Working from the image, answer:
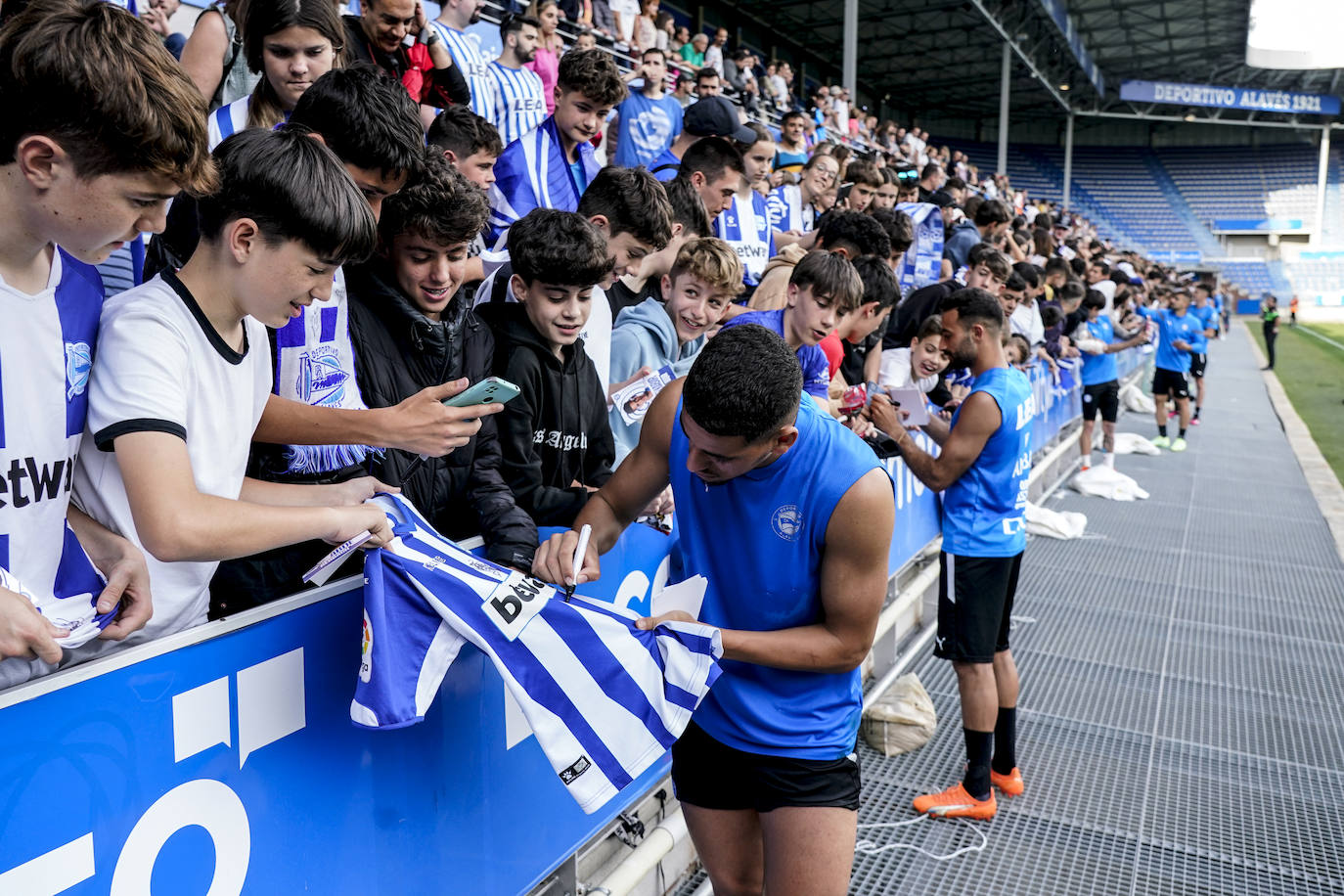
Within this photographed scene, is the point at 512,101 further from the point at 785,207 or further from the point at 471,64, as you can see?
the point at 785,207

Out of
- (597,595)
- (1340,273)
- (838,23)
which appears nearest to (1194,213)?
(1340,273)

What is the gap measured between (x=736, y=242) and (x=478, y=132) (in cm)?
239

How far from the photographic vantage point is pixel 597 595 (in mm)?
2770

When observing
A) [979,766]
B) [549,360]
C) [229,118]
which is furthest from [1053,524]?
[229,118]

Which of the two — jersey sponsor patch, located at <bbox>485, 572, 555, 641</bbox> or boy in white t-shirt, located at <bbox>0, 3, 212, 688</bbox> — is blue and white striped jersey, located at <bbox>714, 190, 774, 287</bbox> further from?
boy in white t-shirt, located at <bbox>0, 3, 212, 688</bbox>

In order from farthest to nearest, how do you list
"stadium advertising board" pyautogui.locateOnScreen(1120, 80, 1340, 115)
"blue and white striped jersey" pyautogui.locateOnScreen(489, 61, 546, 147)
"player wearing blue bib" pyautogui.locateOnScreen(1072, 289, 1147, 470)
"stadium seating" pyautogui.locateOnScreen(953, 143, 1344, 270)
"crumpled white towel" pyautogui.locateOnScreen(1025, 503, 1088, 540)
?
"stadium seating" pyautogui.locateOnScreen(953, 143, 1344, 270)
"stadium advertising board" pyautogui.locateOnScreen(1120, 80, 1340, 115)
"player wearing blue bib" pyautogui.locateOnScreen(1072, 289, 1147, 470)
"crumpled white towel" pyautogui.locateOnScreen(1025, 503, 1088, 540)
"blue and white striped jersey" pyautogui.locateOnScreen(489, 61, 546, 147)

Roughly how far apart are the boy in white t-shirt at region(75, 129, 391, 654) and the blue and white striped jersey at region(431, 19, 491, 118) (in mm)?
3622

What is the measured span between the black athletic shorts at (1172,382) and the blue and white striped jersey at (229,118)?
1325 centimetres

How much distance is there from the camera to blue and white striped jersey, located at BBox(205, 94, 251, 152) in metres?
2.86

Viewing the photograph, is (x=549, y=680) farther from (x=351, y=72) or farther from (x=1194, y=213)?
(x=1194, y=213)

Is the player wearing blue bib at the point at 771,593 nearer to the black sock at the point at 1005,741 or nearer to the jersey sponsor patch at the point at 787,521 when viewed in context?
the jersey sponsor patch at the point at 787,521

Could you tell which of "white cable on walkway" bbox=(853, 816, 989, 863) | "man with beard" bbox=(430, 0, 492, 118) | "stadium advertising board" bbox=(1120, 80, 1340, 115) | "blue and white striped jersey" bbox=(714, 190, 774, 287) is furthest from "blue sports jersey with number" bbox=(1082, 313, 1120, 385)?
"stadium advertising board" bbox=(1120, 80, 1340, 115)

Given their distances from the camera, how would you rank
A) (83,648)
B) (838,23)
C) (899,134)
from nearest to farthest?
(83,648) < (899,134) < (838,23)

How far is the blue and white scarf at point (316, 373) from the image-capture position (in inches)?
88.0
